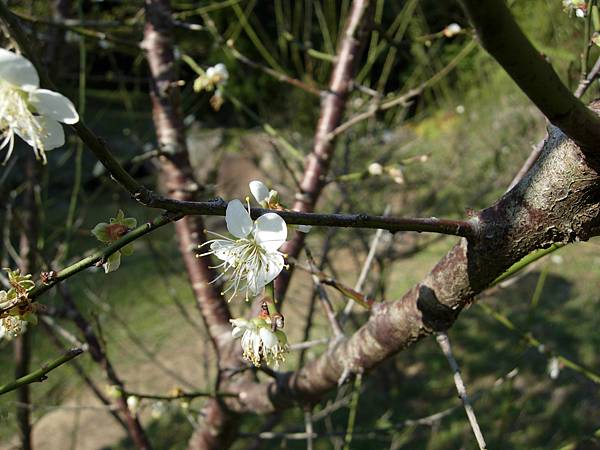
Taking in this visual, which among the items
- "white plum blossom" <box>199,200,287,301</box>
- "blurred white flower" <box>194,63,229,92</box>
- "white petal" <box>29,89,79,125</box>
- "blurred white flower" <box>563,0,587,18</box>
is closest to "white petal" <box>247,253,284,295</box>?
"white plum blossom" <box>199,200,287,301</box>

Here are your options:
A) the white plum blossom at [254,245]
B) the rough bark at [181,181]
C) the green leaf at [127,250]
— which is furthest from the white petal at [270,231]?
the rough bark at [181,181]

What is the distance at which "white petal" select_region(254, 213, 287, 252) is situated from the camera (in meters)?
0.47

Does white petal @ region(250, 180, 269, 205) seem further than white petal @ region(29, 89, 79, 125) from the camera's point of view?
Yes

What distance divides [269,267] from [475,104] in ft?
13.5

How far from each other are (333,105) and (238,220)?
0.76 metres

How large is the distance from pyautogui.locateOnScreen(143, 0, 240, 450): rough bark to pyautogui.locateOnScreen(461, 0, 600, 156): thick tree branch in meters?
0.80

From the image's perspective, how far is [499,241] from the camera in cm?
50

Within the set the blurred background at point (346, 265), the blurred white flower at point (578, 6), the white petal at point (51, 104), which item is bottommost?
the blurred background at point (346, 265)

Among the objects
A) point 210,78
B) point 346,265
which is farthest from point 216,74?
point 346,265

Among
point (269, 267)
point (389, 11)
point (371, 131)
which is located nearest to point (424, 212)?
point (371, 131)

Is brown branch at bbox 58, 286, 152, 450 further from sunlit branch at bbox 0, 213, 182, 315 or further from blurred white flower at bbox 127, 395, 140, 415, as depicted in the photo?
sunlit branch at bbox 0, 213, 182, 315

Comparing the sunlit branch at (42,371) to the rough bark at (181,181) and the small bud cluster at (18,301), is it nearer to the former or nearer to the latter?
the small bud cluster at (18,301)

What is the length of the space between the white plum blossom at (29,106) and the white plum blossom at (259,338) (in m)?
0.23

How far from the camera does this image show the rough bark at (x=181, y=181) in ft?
3.53
